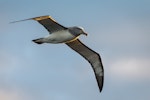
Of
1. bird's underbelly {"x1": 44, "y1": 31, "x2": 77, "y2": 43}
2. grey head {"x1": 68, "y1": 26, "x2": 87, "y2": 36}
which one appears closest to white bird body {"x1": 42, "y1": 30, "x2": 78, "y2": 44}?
bird's underbelly {"x1": 44, "y1": 31, "x2": 77, "y2": 43}

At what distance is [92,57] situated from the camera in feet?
165

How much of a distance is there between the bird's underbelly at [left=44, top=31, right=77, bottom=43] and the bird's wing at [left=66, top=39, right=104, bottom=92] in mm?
4172

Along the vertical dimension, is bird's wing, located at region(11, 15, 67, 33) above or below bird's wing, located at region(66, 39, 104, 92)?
above

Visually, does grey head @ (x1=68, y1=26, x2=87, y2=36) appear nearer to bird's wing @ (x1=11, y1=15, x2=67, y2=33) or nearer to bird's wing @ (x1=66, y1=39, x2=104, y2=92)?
bird's wing @ (x1=11, y1=15, x2=67, y2=33)

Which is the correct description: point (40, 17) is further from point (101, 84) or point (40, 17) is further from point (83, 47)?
point (101, 84)

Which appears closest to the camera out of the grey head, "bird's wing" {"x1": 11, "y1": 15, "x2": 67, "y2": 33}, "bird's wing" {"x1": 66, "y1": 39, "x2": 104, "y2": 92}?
"bird's wing" {"x1": 11, "y1": 15, "x2": 67, "y2": 33}

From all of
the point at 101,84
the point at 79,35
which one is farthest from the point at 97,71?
the point at 79,35

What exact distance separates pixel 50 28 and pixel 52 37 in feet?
2.88

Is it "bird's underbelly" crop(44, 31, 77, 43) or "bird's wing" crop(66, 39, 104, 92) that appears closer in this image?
"bird's underbelly" crop(44, 31, 77, 43)

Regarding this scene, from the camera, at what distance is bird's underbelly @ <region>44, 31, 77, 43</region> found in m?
44.6

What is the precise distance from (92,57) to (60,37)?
6417mm

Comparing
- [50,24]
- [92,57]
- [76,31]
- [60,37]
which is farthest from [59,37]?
[92,57]

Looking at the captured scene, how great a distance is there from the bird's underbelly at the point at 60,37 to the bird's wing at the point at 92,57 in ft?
13.7

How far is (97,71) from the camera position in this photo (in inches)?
2008
